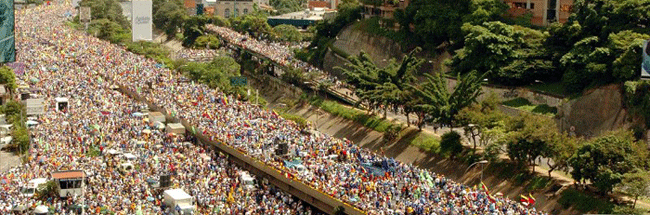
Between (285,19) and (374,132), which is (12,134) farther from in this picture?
(285,19)

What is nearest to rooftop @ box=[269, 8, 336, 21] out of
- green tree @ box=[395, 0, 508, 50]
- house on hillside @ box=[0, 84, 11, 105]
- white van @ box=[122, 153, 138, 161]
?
green tree @ box=[395, 0, 508, 50]

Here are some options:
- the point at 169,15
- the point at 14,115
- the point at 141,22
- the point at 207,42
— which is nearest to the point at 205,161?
the point at 14,115

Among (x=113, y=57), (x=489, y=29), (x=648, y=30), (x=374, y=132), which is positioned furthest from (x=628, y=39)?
(x=113, y=57)

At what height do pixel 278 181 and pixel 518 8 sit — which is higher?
pixel 518 8

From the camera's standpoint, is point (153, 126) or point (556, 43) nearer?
point (153, 126)

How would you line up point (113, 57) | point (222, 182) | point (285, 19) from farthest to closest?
1. point (285, 19)
2. point (113, 57)
3. point (222, 182)

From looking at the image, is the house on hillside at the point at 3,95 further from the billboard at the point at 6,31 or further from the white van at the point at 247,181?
the white van at the point at 247,181
